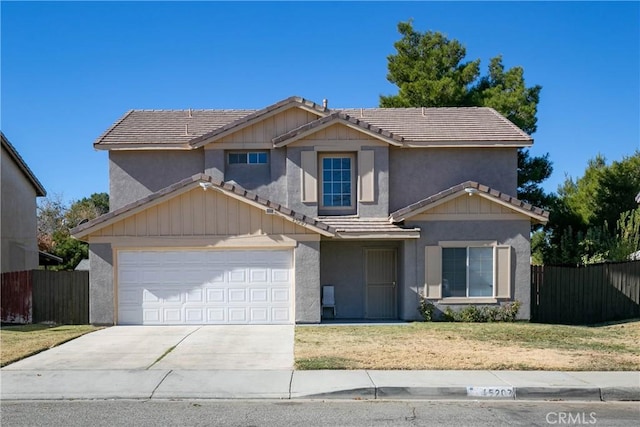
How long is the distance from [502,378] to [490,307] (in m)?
8.13

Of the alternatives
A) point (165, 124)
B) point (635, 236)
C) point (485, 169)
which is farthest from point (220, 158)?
point (635, 236)

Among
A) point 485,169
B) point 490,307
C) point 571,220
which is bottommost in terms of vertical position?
point 490,307

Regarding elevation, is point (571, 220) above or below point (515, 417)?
above

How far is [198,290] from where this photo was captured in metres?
17.8

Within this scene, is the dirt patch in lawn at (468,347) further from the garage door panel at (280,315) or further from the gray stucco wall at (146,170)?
the gray stucco wall at (146,170)

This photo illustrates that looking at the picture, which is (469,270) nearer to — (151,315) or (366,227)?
(366,227)

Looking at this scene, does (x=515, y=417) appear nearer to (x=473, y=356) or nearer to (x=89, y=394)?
(x=473, y=356)

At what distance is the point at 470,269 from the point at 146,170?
10.4m

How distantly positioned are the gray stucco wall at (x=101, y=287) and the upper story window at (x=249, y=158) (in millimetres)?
4913

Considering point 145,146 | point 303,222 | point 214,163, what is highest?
point 145,146

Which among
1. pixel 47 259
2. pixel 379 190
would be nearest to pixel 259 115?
pixel 379 190

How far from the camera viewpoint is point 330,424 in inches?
326

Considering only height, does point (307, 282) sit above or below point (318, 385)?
above

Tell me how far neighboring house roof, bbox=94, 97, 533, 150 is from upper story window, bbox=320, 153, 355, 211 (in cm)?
112
